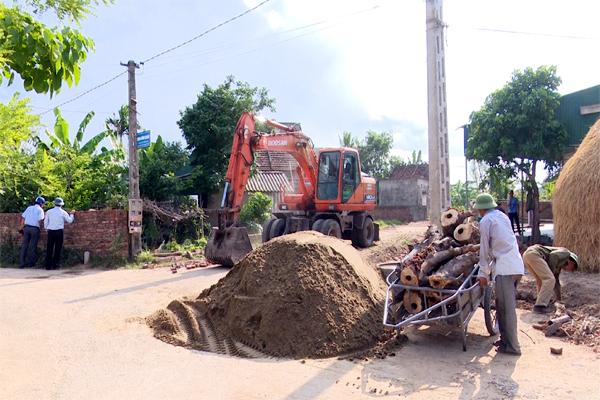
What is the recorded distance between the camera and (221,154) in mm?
21500

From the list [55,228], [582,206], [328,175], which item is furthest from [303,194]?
[582,206]

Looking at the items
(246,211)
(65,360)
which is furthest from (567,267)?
(246,211)

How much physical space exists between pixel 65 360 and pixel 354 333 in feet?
10.8

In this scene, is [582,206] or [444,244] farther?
[582,206]

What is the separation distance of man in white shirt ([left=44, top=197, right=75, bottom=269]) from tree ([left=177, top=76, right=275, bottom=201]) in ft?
25.5

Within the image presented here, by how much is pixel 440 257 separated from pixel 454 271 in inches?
12.2

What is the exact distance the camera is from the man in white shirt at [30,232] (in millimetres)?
13906

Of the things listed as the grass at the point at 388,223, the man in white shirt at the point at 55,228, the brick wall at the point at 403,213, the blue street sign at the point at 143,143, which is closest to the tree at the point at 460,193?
the brick wall at the point at 403,213

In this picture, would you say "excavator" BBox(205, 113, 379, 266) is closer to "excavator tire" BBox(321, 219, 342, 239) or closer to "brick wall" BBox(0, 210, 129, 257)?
"excavator tire" BBox(321, 219, 342, 239)

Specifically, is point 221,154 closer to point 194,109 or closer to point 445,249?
point 194,109

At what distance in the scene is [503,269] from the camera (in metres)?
6.15

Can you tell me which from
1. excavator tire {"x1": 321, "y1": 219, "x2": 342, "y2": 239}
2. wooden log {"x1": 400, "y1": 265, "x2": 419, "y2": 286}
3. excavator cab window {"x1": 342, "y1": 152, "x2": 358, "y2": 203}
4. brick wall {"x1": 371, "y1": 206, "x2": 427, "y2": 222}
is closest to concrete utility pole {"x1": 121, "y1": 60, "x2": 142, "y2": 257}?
excavator tire {"x1": 321, "y1": 219, "x2": 342, "y2": 239}

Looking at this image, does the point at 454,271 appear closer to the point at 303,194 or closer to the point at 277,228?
the point at 277,228

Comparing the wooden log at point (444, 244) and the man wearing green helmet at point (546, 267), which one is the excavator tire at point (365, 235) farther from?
the wooden log at point (444, 244)
